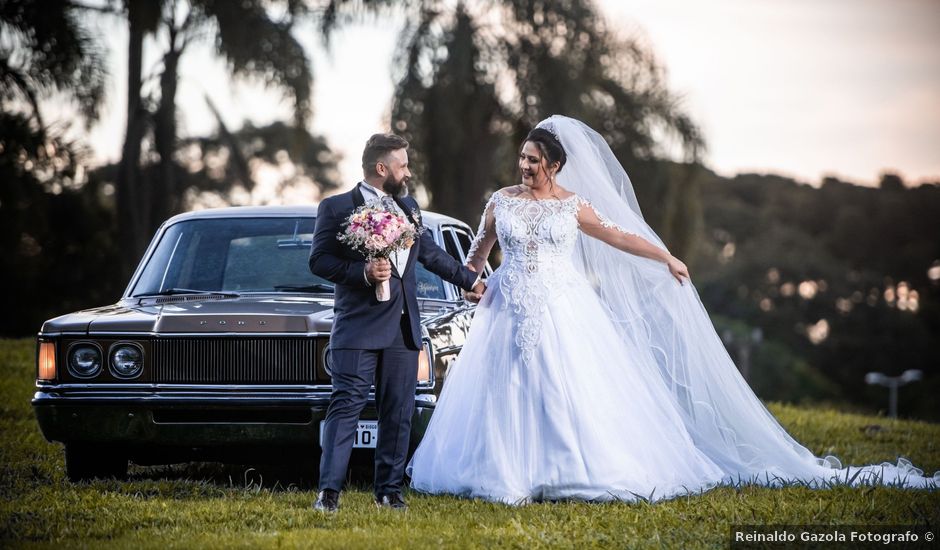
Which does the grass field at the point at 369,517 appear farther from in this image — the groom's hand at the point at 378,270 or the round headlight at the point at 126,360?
the groom's hand at the point at 378,270

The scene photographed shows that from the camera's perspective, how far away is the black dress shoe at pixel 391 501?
599cm

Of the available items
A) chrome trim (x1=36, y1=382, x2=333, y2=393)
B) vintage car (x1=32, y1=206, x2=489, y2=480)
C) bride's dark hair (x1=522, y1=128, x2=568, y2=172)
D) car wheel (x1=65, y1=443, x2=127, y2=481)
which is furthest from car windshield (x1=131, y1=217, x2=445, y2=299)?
bride's dark hair (x1=522, y1=128, x2=568, y2=172)

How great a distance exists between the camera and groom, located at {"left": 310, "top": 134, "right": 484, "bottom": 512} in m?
5.83

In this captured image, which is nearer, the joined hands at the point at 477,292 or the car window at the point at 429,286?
the joined hands at the point at 477,292

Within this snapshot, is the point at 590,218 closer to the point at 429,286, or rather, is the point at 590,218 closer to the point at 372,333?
the point at 429,286

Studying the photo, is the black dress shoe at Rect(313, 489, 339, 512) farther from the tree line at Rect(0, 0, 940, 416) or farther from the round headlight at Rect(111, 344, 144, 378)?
the tree line at Rect(0, 0, 940, 416)

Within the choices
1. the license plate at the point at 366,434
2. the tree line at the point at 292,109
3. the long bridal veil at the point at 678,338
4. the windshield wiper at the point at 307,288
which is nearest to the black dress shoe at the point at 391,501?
the license plate at the point at 366,434

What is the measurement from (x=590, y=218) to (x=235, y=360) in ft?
7.12

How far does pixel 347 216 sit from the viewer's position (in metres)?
5.93

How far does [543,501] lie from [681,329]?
65.7 inches

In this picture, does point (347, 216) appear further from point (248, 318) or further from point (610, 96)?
point (610, 96)

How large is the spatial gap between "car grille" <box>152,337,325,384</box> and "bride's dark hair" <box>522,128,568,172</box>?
1.66 m

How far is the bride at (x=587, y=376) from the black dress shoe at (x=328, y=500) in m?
0.78

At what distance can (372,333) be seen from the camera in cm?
586
